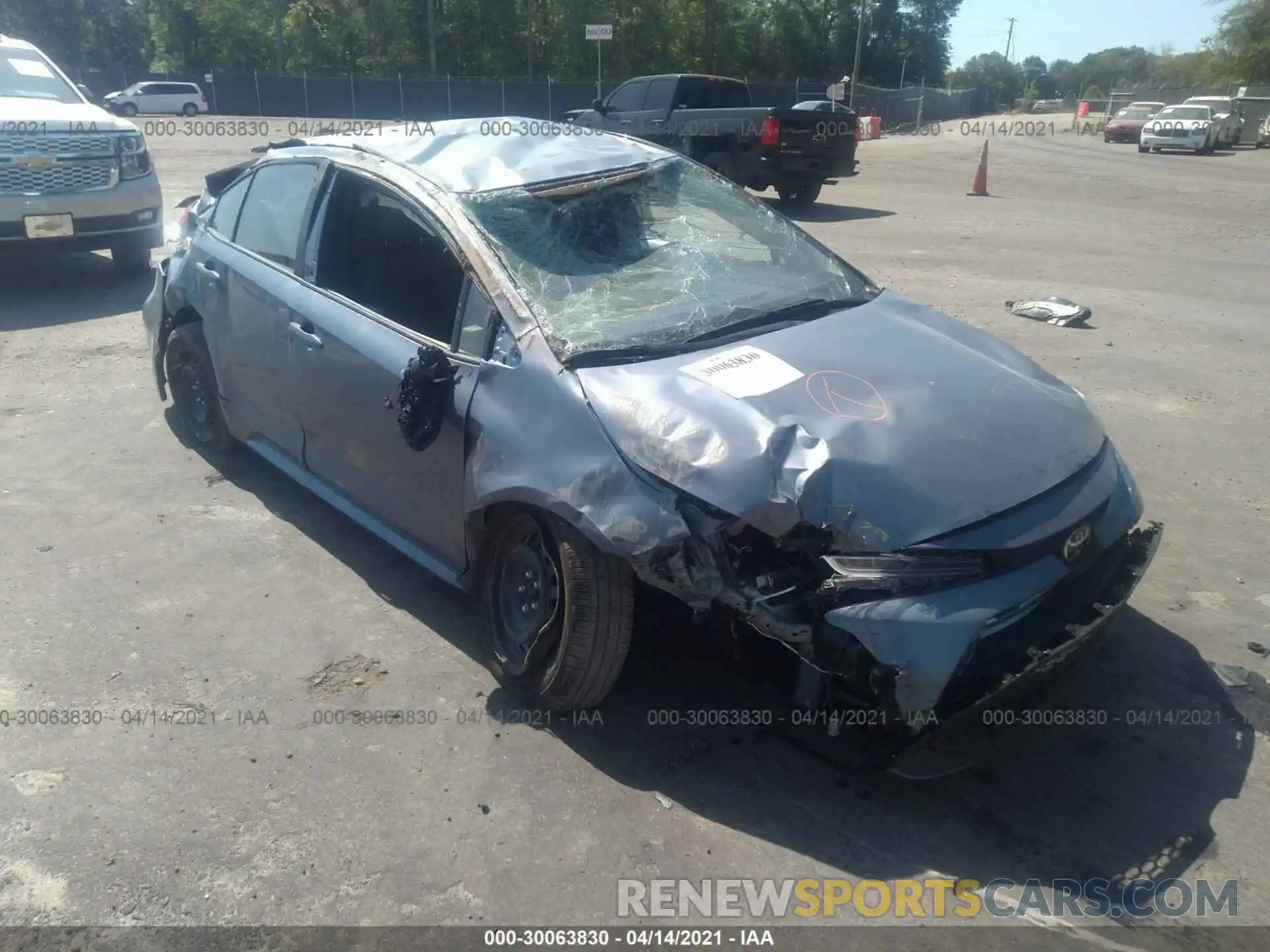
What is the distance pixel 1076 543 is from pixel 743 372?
1.11 m

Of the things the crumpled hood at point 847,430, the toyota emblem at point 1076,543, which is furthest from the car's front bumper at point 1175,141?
the toyota emblem at point 1076,543

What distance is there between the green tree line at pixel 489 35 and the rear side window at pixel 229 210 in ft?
170

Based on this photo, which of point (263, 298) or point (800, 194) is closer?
point (263, 298)

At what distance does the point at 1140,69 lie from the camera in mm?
106188

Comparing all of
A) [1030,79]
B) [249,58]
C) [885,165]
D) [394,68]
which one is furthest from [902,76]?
[1030,79]

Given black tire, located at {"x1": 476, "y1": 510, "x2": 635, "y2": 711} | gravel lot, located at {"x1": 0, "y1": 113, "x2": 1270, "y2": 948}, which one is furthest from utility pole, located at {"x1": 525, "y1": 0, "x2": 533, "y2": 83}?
black tire, located at {"x1": 476, "y1": 510, "x2": 635, "y2": 711}

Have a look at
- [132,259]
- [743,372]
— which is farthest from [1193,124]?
[743,372]

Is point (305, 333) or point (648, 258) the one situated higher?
point (648, 258)

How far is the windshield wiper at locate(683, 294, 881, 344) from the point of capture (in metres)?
3.63

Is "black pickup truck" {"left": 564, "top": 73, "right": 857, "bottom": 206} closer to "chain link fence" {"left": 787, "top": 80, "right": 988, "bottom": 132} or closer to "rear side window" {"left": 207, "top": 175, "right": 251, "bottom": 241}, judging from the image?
"rear side window" {"left": 207, "top": 175, "right": 251, "bottom": 241}

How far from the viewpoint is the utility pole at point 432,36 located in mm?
52103

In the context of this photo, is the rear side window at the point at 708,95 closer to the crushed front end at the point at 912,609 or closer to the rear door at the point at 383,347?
the rear door at the point at 383,347

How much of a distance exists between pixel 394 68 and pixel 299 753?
195 ft

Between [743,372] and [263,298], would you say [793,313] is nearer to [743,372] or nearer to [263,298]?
[743,372]
